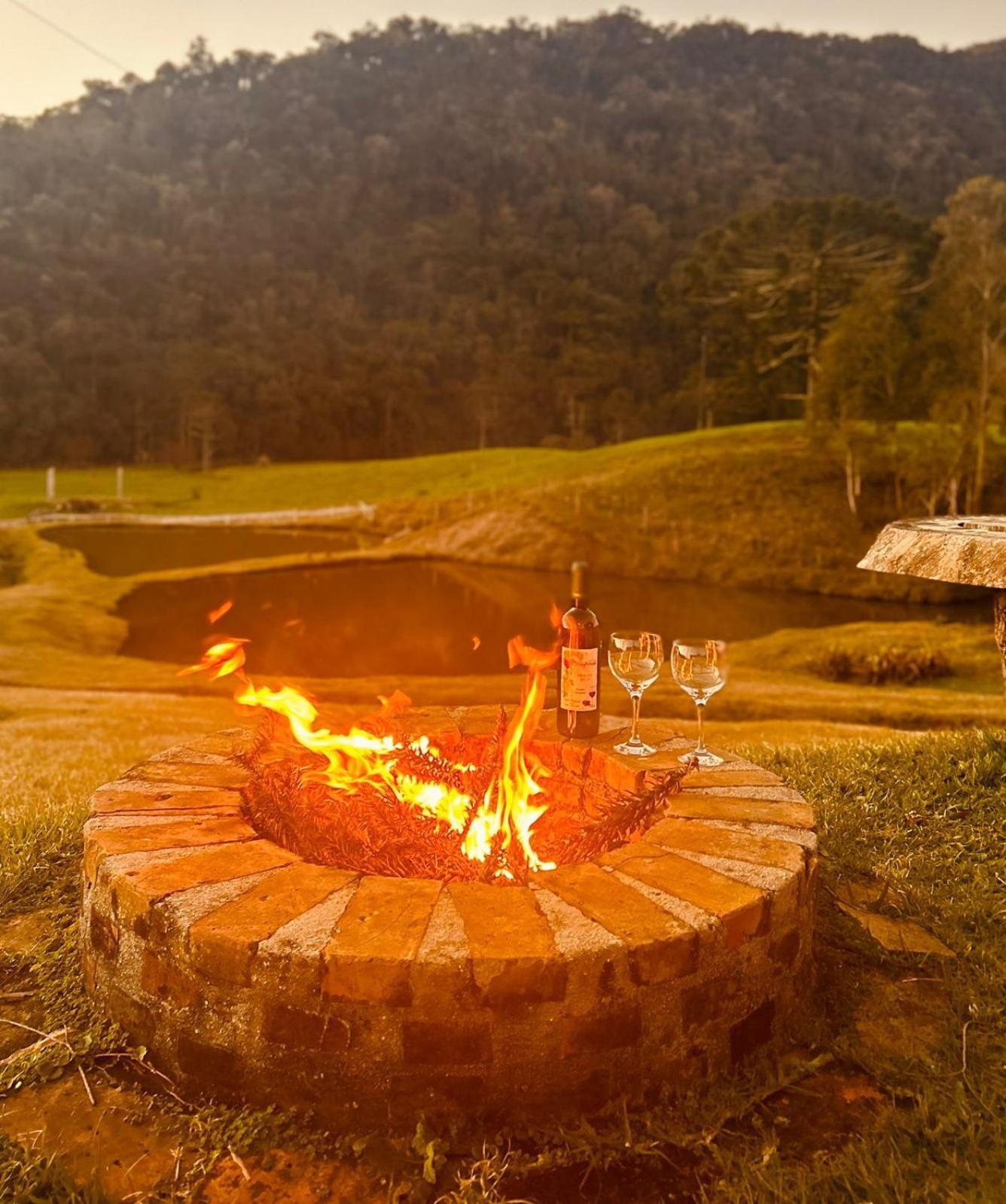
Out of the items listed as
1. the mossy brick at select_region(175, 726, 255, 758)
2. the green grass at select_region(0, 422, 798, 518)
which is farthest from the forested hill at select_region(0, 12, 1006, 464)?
the mossy brick at select_region(175, 726, 255, 758)

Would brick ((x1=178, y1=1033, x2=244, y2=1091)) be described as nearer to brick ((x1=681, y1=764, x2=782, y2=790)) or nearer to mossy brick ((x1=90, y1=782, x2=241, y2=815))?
mossy brick ((x1=90, y1=782, x2=241, y2=815))

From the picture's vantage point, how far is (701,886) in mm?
2619

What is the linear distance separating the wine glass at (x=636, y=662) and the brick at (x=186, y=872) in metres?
1.57

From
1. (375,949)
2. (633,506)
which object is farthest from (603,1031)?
(633,506)

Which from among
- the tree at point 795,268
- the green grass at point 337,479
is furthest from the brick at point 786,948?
the tree at point 795,268

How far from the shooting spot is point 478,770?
3572mm

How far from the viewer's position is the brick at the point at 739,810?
124 inches

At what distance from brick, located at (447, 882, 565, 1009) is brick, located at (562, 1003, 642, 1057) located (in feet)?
0.36

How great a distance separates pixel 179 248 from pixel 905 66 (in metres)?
105

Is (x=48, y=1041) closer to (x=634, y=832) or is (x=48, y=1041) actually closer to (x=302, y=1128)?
(x=302, y=1128)

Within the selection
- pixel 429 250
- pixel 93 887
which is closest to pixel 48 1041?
pixel 93 887

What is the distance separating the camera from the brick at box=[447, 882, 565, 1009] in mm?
2215

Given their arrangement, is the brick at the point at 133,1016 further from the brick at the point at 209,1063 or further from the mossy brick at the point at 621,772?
the mossy brick at the point at 621,772

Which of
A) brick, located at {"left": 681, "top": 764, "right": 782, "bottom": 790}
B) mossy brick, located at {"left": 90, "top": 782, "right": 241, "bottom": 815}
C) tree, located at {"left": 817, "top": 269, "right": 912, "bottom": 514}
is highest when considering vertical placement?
tree, located at {"left": 817, "top": 269, "right": 912, "bottom": 514}
